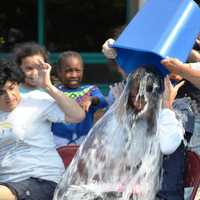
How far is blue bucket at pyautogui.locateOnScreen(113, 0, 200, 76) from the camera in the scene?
2.93m

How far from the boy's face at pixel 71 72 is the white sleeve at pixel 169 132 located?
1.30 meters

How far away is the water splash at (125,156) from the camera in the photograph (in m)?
3.10

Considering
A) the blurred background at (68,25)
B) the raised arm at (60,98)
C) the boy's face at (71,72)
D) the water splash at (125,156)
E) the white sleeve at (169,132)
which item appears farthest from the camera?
the blurred background at (68,25)

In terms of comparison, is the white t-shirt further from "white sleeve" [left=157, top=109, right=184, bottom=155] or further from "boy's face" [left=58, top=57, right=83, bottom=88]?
"boy's face" [left=58, top=57, right=83, bottom=88]

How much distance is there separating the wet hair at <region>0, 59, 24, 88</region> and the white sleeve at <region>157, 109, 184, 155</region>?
768mm

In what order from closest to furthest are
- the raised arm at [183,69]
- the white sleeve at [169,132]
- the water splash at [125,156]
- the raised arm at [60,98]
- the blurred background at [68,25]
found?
the raised arm at [183,69], the white sleeve at [169,132], the water splash at [125,156], the raised arm at [60,98], the blurred background at [68,25]

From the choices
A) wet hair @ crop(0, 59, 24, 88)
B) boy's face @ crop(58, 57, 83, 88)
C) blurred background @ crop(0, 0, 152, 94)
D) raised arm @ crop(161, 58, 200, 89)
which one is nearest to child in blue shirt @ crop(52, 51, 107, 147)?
boy's face @ crop(58, 57, 83, 88)

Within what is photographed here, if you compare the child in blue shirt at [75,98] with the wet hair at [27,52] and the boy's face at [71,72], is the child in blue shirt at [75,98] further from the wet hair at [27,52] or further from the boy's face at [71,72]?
the wet hair at [27,52]

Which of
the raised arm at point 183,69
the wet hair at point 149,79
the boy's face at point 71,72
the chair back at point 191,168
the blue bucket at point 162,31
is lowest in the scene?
the chair back at point 191,168

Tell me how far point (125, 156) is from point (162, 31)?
0.58 metres

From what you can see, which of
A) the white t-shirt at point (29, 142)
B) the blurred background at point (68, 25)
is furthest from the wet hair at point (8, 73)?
the blurred background at point (68, 25)

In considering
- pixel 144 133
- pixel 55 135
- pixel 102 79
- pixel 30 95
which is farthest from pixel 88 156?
pixel 102 79

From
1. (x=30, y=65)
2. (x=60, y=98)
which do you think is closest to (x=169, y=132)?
(x=60, y=98)

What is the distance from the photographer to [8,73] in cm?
339
